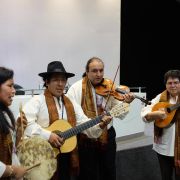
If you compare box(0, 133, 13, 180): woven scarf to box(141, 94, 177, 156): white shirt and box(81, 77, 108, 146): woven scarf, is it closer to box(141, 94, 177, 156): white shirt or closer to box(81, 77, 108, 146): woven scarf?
box(81, 77, 108, 146): woven scarf

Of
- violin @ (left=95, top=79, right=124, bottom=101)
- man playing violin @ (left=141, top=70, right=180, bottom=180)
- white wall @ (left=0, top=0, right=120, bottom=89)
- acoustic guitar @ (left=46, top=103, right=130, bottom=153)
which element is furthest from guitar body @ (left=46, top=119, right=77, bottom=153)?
white wall @ (left=0, top=0, right=120, bottom=89)

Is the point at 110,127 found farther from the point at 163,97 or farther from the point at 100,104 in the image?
the point at 163,97

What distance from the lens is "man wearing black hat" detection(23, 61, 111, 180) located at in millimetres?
2242

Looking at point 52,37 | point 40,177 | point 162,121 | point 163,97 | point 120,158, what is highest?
point 52,37

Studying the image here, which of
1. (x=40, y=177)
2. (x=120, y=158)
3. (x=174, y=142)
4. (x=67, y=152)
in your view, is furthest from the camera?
(x=120, y=158)

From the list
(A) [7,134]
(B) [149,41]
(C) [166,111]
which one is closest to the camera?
(A) [7,134]

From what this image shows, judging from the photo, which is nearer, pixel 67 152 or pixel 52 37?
pixel 67 152

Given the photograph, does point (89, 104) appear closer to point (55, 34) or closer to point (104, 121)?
point (104, 121)

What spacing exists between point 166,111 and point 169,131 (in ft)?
0.54

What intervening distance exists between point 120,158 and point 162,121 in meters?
1.20

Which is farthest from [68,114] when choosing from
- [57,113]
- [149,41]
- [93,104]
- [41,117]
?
[149,41]

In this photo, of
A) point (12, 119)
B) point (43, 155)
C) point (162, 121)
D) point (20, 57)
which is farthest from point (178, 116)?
point (20, 57)

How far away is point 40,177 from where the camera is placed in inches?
78.6

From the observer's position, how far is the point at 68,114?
7.86 feet
